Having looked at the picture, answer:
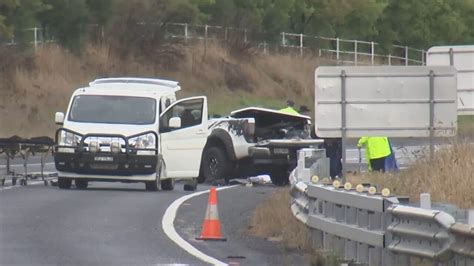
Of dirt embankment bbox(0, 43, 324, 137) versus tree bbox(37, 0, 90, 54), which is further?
tree bbox(37, 0, 90, 54)

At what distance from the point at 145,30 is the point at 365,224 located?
134ft

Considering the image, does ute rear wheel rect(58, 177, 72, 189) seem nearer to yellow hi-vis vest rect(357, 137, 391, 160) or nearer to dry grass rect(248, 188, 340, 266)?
yellow hi-vis vest rect(357, 137, 391, 160)

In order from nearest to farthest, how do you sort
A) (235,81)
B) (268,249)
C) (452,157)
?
1. (268,249)
2. (452,157)
3. (235,81)

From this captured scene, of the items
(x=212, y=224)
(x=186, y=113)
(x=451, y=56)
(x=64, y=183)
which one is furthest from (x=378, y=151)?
(x=212, y=224)

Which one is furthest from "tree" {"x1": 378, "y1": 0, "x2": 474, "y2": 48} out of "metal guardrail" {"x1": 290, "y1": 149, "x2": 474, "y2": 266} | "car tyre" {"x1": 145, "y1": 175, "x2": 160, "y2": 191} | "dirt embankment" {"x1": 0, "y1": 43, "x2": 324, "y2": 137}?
"metal guardrail" {"x1": 290, "y1": 149, "x2": 474, "y2": 266}

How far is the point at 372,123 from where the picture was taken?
60.6ft

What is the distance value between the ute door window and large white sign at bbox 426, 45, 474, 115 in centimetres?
545

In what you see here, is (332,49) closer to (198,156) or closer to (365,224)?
(198,156)

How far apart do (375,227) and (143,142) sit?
507 inches

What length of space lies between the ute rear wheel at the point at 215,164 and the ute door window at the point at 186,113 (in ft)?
6.26

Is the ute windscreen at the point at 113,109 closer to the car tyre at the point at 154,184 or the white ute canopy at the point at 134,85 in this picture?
the white ute canopy at the point at 134,85

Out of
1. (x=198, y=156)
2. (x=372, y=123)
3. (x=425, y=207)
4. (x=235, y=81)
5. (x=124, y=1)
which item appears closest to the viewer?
(x=425, y=207)

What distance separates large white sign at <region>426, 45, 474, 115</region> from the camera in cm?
2281

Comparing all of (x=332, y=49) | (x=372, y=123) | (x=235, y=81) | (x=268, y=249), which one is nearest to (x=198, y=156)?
(x=372, y=123)
